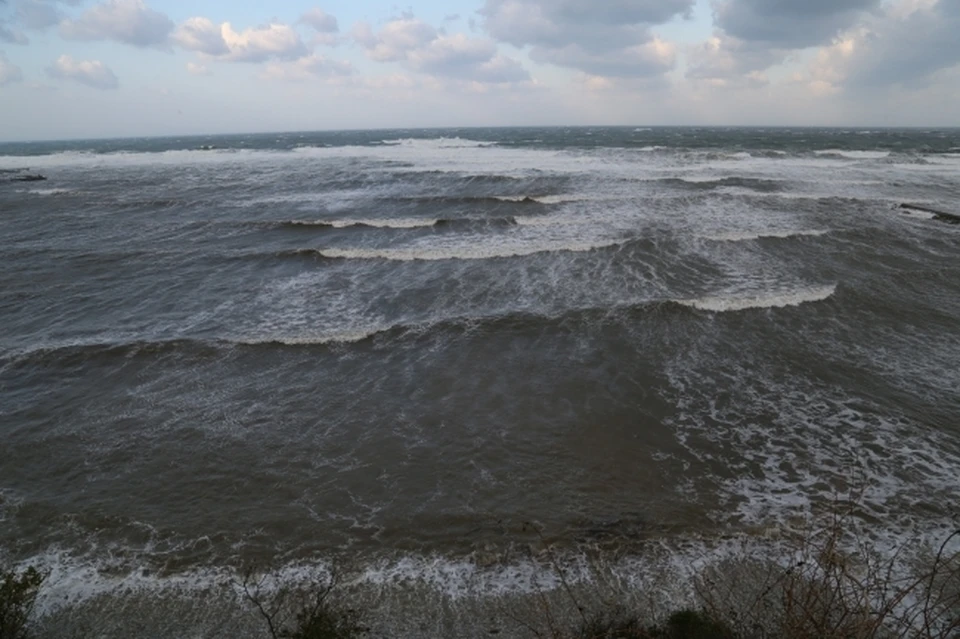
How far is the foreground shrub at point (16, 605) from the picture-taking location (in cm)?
488

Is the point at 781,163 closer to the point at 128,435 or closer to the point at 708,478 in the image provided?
the point at 708,478

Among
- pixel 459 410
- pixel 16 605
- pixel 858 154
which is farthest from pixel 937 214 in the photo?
pixel 858 154

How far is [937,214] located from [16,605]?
3244cm

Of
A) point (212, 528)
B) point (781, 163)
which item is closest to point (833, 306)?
point (212, 528)

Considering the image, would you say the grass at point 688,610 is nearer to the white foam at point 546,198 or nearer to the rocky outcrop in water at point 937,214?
the rocky outcrop in water at point 937,214

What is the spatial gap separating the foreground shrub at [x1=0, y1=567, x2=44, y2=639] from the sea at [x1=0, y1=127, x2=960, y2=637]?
399 millimetres

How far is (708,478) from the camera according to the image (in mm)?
7473

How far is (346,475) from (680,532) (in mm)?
4739

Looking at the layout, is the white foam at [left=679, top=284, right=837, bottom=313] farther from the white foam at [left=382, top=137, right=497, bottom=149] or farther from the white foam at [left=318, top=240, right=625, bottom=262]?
the white foam at [left=382, top=137, right=497, bottom=149]

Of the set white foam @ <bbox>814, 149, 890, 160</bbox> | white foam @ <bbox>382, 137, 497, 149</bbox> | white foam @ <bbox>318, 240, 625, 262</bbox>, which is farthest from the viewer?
white foam @ <bbox>382, 137, 497, 149</bbox>

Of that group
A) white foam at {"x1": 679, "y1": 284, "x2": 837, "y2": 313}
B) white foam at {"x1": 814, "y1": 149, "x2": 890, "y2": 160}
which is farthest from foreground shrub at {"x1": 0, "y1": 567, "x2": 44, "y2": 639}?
white foam at {"x1": 814, "y1": 149, "x2": 890, "y2": 160}

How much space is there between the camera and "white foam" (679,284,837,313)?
1373cm

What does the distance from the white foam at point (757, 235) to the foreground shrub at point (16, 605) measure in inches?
833

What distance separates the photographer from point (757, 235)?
20688 millimetres
